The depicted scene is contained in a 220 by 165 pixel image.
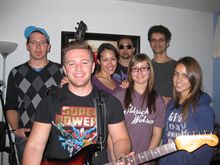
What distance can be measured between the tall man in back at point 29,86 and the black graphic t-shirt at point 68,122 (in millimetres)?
874

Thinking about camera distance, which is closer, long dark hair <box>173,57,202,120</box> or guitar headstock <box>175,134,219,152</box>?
guitar headstock <box>175,134,219,152</box>

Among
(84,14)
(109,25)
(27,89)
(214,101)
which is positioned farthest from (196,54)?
(27,89)

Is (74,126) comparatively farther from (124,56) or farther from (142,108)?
(124,56)

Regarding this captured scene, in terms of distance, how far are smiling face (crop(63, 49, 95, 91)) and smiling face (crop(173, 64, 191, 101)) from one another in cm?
86

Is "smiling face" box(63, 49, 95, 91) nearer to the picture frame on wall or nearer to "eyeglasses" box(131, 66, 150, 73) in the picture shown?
"eyeglasses" box(131, 66, 150, 73)

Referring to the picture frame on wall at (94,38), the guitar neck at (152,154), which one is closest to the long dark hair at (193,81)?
the guitar neck at (152,154)

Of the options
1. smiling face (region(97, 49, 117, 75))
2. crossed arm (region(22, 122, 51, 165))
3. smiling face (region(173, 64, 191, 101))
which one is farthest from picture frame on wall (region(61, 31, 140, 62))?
crossed arm (region(22, 122, 51, 165))

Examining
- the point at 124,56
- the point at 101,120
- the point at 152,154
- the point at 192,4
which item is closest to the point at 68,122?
the point at 101,120

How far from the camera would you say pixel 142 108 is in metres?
2.10

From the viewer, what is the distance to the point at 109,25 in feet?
13.2

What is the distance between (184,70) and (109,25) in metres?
2.37

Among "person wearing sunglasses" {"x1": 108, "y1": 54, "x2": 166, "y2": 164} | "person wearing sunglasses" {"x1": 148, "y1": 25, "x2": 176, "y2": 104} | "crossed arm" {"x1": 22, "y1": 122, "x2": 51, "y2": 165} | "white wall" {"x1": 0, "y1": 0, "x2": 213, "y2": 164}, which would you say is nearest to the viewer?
"crossed arm" {"x1": 22, "y1": 122, "x2": 51, "y2": 165}

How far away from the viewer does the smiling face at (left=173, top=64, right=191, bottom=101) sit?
1958 millimetres

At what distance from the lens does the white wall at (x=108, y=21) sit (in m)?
3.56
